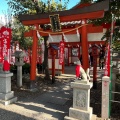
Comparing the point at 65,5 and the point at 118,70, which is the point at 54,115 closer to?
the point at 118,70

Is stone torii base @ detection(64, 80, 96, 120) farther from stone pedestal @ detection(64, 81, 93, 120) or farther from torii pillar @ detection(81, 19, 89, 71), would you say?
torii pillar @ detection(81, 19, 89, 71)

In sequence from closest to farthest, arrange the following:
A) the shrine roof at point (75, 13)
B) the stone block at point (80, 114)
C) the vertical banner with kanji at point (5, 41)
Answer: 1. the stone block at point (80, 114)
2. the shrine roof at point (75, 13)
3. the vertical banner with kanji at point (5, 41)

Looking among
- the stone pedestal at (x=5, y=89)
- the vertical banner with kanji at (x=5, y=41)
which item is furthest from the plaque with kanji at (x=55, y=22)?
the stone pedestal at (x=5, y=89)

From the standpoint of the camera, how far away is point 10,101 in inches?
274

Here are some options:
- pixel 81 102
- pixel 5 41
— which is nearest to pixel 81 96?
pixel 81 102

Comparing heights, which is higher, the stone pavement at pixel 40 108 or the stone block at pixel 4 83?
the stone block at pixel 4 83

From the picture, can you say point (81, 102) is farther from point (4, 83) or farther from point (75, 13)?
point (75, 13)

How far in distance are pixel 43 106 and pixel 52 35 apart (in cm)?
367

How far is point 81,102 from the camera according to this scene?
206 inches

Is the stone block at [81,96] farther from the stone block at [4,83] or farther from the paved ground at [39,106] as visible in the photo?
the stone block at [4,83]

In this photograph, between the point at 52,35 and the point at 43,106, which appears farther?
the point at 52,35

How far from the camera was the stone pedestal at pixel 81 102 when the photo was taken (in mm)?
5102

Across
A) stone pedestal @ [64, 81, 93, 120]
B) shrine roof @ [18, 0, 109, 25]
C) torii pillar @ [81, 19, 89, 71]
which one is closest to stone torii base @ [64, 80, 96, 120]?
stone pedestal @ [64, 81, 93, 120]

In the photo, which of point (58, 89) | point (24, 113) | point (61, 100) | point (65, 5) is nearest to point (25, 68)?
point (58, 89)
